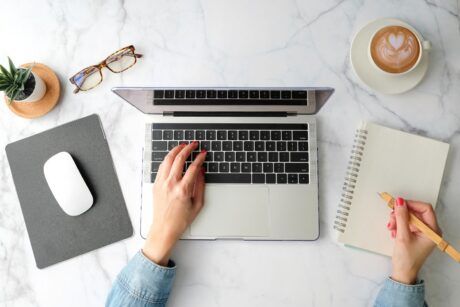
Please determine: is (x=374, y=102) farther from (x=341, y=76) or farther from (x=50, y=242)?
(x=50, y=242)

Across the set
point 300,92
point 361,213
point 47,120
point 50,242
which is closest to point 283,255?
point 361,213

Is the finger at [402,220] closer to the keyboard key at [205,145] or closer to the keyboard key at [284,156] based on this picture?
the keyboard key at [284,156]

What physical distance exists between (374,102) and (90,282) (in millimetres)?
728

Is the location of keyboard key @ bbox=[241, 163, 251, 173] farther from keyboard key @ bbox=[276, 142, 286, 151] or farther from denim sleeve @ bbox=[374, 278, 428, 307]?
denim sleeve @ bbox=[374, 278, 428, 307]

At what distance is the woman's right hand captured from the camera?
769mm

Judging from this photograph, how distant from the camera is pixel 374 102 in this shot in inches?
34.2

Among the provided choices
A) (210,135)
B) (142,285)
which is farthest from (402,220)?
(142,285)

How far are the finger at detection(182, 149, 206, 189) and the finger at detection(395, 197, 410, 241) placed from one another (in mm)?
402

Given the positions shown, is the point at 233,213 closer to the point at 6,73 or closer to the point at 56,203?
the point at 56,203

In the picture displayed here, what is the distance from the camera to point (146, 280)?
78cm

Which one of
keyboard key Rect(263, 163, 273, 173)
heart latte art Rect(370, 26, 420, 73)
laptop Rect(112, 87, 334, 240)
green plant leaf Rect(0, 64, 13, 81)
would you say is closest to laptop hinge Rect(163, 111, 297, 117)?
laptop Rect(112, 87, 334, 240)

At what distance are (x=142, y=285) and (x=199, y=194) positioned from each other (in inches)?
8.3

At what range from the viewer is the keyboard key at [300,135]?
85 centimetres

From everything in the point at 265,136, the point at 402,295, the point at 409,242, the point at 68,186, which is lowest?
the point at 402,295
